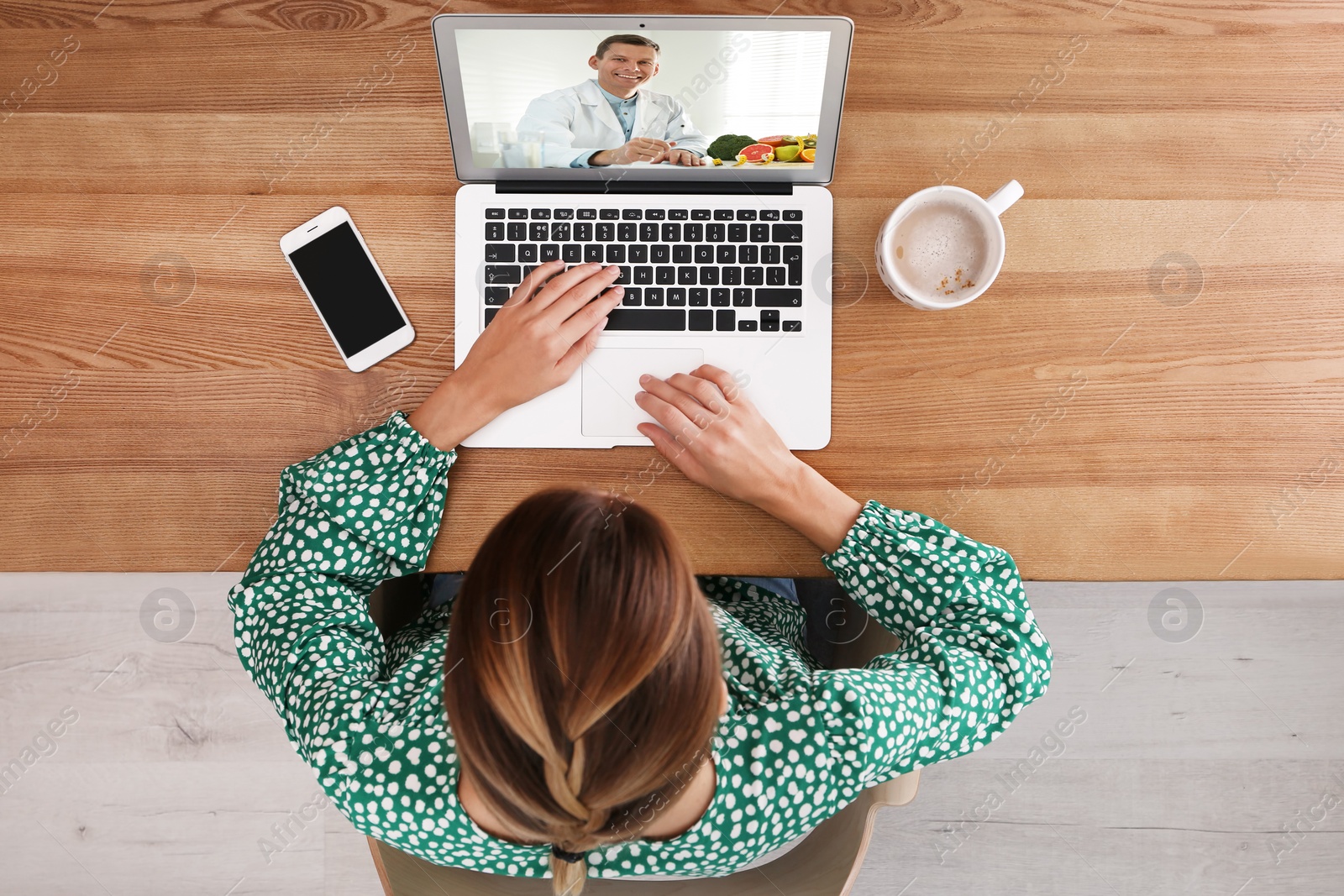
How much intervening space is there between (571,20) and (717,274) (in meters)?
0.26

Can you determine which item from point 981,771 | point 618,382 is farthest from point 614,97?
point 981,771

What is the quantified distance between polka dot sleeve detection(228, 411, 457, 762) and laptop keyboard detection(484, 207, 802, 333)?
0.80 feet

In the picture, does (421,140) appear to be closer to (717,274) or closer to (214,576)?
(717,274)

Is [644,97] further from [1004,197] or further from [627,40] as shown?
[1004,197]

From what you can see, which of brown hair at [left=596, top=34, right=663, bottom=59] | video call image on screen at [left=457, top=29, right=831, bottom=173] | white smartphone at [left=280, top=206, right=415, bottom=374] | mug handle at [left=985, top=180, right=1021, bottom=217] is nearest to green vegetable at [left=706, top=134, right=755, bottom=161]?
video call image on screen at [left=457, top=29, right=831, bottom=173]

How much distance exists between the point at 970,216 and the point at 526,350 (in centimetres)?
45

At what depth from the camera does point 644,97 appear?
0.69 meters

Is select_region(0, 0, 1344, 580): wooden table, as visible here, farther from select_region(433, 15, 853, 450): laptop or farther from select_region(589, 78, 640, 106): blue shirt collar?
select_region(589, 78, 640, 106): blue shirt collar

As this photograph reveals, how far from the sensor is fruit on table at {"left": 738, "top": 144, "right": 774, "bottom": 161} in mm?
750

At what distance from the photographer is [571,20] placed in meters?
0.63

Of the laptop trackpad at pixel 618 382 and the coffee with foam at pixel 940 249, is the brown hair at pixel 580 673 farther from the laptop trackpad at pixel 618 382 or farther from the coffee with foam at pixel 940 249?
the coffee with foam at pixel 940 249

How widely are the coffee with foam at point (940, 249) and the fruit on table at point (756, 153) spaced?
143mm

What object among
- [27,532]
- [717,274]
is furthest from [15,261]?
[717,274]

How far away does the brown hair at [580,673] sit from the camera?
21.3 inches
